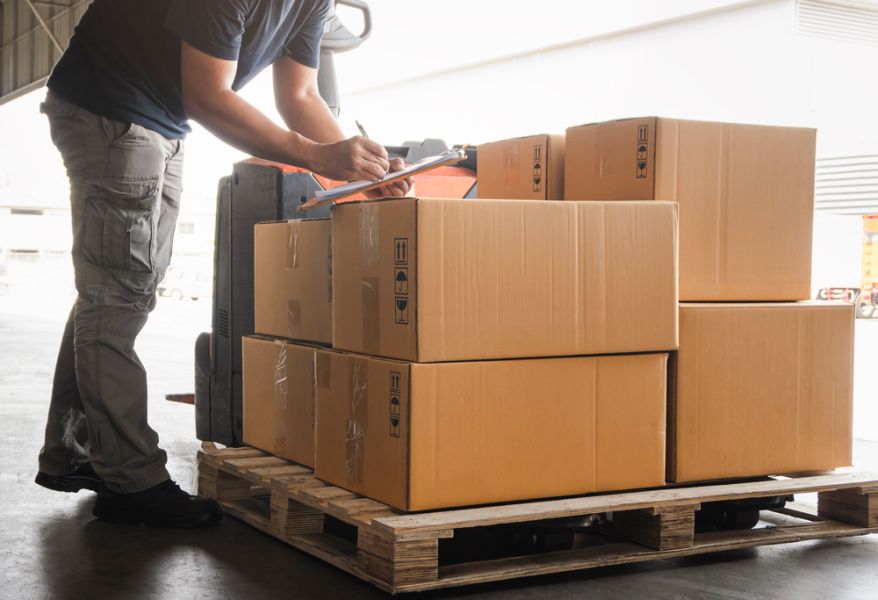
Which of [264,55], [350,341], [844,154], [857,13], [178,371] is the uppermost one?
[857,13]

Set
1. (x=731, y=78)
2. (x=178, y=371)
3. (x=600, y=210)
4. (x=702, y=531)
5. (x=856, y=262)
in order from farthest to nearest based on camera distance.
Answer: (x=856, y=262)
(x=731, y=78)
(x=178, y=371)
(x=702, y=531)
(x=600, y=210)

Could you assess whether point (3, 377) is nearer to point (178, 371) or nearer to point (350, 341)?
point (178, 371)

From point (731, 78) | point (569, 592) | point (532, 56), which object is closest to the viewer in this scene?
point (569, 592)

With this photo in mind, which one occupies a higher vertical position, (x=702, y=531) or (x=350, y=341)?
(x=350, y=341)

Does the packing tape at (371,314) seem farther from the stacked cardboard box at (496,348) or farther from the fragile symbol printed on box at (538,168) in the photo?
the fragile symbol printed on box at (538,168)

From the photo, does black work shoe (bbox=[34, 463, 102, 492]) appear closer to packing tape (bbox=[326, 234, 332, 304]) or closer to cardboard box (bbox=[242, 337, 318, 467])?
cardboard box (bbox=[242, 337, 318, 467])

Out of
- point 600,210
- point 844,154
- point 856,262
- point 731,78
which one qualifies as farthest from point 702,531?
point 856,262

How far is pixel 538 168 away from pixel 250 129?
85 cm

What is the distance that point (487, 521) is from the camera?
6.64ft

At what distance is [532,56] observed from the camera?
13859 mm

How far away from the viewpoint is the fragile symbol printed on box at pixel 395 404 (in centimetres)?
207

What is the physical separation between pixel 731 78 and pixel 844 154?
6.27ft

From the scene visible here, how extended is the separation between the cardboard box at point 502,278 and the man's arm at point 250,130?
0.36ft

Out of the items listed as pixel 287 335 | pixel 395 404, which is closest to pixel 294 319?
pixel 287 335
